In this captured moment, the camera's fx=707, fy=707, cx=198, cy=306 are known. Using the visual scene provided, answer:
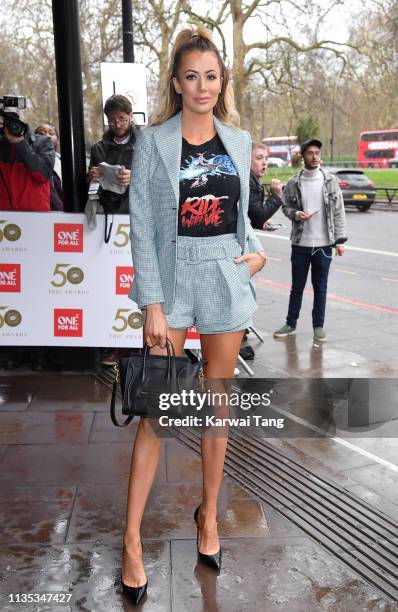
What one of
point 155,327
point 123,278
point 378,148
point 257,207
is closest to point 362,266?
point 257,207

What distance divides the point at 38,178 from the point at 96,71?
105 ft

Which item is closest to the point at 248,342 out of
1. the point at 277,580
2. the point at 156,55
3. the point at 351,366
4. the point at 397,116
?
the point at 351,366

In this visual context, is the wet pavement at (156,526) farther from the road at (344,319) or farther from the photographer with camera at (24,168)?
the photographer with camera at (24,168)

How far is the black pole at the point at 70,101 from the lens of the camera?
5.26 m

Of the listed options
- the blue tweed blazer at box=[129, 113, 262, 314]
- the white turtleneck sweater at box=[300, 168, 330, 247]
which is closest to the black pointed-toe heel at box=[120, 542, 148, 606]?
the blue tweed blazer at box=[129, 113, 262, 314]

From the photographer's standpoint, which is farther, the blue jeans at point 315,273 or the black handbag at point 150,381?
the blue jeans at point 315,273

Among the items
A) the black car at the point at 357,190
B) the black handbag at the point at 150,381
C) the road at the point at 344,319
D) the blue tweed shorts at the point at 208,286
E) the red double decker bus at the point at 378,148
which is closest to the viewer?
the black handbag at the point at 150,381

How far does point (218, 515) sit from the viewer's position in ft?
11.3

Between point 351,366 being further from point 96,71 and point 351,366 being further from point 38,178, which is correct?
point 96,71

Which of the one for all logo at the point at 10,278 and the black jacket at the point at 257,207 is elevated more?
the black jacket at the point at 257,207

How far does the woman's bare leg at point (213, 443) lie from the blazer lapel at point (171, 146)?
24.3 inches

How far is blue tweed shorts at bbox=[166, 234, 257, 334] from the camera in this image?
2.81 meters

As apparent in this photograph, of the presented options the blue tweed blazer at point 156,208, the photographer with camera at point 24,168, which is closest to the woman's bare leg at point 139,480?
the blue tweed blazer at point 156,208

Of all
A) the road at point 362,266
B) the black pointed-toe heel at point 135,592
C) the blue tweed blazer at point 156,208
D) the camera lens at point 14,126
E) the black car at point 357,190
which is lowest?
the road at point 362,266
